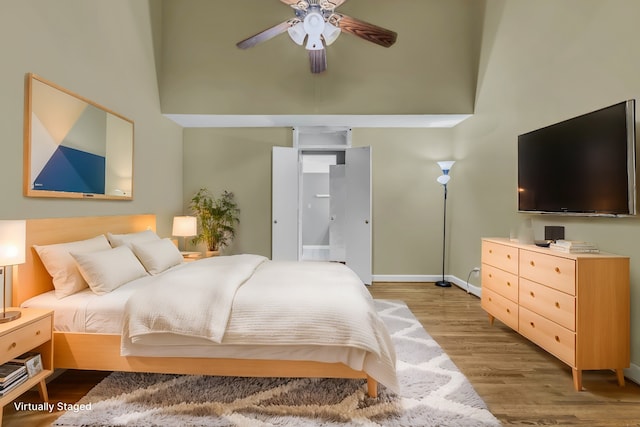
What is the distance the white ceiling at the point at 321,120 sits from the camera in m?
4.18

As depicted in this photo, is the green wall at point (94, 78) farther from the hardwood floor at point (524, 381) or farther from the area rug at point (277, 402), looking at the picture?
the hardwood floor at point (524, 381)

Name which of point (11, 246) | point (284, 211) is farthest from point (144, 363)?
point (284, 211)

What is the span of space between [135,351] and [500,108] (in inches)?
161

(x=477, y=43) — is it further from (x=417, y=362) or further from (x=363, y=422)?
(x=363, y=422)

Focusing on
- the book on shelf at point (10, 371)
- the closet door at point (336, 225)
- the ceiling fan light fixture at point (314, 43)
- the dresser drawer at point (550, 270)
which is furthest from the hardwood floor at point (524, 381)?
the ceiling fan light fixture at point (314, 43)

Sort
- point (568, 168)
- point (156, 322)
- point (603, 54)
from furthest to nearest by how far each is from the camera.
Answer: point (568, 168)
point (603, 54)
point (156, 322)

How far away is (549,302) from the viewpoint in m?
2.24

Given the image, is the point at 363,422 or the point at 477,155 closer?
the point at 363,422

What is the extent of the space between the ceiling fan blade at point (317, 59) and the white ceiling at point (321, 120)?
900 millimetres

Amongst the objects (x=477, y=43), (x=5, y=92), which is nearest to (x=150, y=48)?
(x=5, y=92)

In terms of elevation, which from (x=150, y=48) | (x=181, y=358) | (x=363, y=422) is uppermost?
(x=150, y=48)

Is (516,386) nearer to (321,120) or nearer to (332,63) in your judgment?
(321,120)

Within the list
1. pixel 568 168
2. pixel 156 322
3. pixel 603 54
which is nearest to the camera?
pixel 156 322

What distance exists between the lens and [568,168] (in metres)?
2.46
